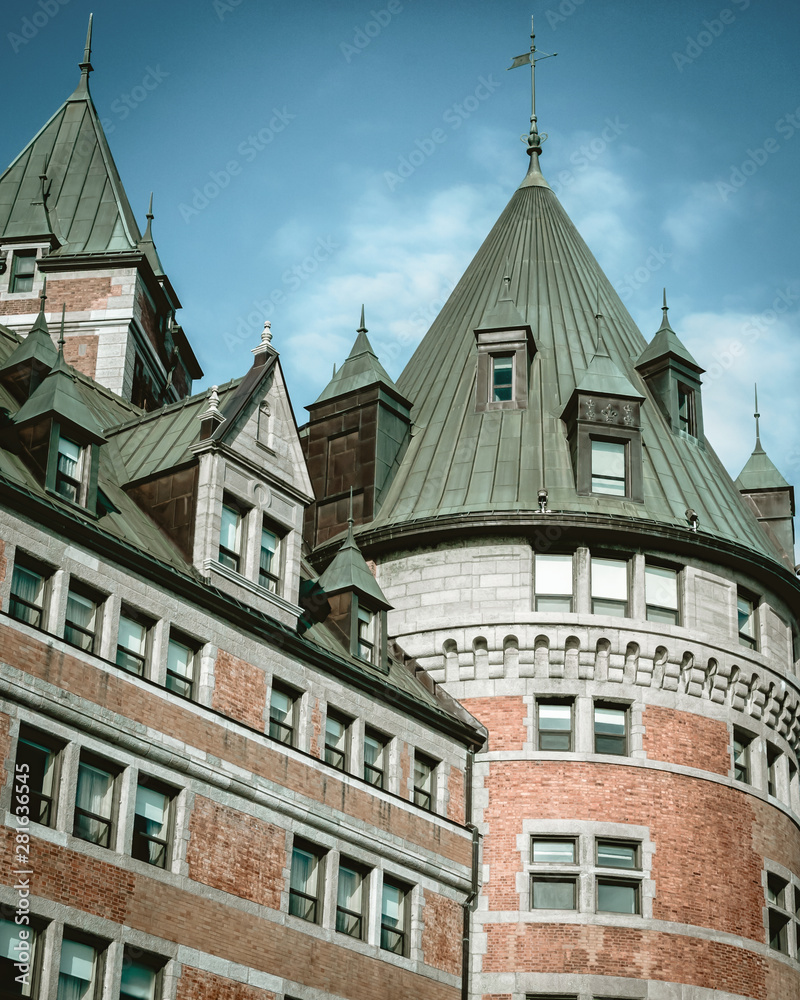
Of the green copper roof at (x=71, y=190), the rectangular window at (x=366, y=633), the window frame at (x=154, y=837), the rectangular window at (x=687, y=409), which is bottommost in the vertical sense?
the window frame at (x=154, y=837)

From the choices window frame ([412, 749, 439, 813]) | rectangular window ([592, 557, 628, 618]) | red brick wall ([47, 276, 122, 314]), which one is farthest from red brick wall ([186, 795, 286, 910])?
red brick wall ([47, 276, 122, 314])

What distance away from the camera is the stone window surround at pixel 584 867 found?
39031 mm

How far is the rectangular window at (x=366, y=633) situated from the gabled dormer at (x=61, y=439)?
817cm

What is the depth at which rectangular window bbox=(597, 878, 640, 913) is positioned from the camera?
1549 inches

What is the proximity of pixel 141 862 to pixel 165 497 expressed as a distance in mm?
8899

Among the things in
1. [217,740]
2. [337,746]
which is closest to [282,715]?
[337,746]

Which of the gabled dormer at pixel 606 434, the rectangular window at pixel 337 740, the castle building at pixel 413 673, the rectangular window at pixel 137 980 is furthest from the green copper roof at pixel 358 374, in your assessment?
the rectangular window at pixel 137 980

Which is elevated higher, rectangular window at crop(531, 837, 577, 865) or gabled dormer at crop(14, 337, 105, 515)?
gabled dormer at crop(14, 337, 105, 515)

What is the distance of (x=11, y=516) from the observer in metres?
31.1

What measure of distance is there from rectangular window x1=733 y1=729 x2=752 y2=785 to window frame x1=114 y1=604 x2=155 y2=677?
52.6ft

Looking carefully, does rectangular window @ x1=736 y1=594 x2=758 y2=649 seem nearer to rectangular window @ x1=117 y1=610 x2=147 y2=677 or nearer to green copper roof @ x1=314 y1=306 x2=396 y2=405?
green copper roof @ x1=314 y1=306 x2=396 y2=405

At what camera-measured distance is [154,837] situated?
104ft

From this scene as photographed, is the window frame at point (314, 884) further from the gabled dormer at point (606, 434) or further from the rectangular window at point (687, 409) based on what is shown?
the rectangular window at point (687, 409)

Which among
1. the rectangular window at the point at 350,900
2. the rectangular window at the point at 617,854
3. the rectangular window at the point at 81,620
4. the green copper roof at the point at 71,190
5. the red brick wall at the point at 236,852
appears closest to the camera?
the rectangular window at the point at 81,620
